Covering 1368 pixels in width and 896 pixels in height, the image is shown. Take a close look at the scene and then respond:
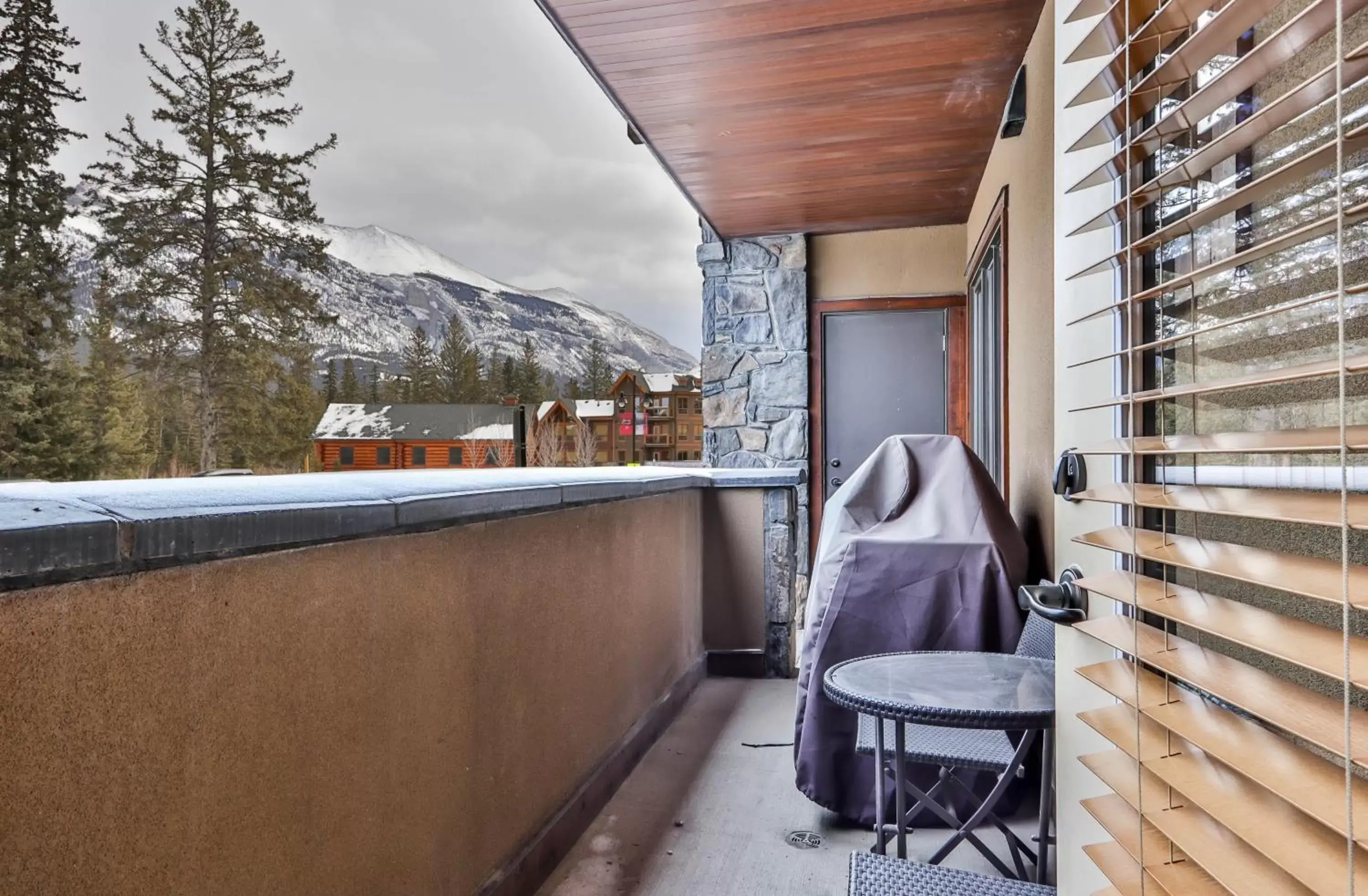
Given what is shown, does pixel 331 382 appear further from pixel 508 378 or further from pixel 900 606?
pixel 900 606

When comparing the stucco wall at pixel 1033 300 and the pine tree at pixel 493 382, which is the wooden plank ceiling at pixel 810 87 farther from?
the pine tree at pixel 493 382

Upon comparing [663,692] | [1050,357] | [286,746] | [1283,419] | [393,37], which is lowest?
[663,692]

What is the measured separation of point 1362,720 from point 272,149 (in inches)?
687

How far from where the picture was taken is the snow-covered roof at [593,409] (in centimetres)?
889

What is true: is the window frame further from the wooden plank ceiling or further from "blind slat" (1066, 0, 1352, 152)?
"blind slat" (1066, 0, 1352, 152)

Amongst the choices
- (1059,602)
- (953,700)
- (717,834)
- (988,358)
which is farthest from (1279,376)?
(988,358)

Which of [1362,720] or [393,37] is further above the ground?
[393,37]

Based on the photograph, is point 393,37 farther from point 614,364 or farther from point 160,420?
point 160,420

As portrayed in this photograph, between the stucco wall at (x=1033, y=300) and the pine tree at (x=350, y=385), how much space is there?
31.5ft

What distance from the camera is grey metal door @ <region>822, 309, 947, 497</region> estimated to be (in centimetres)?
507

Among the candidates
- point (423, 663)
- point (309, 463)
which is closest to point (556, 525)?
point (423, 663)

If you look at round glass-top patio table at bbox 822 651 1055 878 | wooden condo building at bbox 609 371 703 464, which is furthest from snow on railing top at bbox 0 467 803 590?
wooden condo building at bbox 609 371 703 464

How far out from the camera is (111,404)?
10664 mm

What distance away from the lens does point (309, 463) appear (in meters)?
9.98
